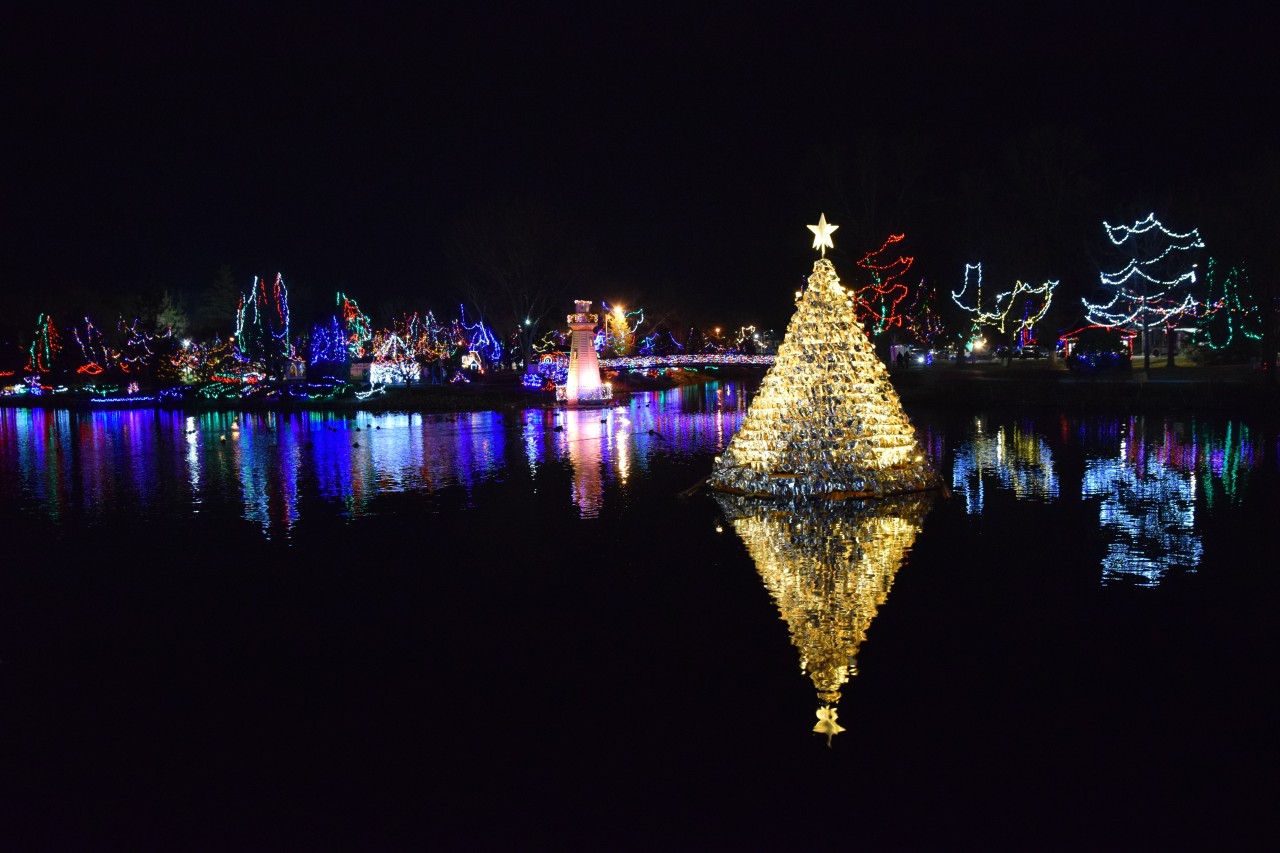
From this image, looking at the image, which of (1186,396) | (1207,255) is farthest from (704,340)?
(1186,396)

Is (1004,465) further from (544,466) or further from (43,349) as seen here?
(43,349)

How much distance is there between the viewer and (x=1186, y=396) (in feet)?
93.4

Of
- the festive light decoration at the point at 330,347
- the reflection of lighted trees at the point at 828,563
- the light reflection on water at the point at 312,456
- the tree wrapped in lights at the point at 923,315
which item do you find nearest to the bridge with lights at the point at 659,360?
the tree wrapped in lights at the point at 923,315

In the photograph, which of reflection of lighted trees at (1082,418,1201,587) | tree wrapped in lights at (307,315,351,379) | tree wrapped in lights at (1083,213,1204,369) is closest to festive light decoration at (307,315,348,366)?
tree wrapped in lights at (307,315,351,379)

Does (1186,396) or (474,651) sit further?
(1186,396)

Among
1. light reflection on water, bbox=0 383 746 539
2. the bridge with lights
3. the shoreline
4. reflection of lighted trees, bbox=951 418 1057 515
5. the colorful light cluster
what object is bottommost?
reflection of lighted trees, bbox=951 418 1057 515

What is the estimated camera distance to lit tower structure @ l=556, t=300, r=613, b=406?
39.9 m

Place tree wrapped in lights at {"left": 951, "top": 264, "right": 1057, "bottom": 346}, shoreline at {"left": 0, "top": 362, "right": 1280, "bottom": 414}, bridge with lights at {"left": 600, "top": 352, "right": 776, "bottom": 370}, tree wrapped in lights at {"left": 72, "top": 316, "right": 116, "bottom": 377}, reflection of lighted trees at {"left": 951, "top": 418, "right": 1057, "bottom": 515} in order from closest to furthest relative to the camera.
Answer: reflection of lighted trees at {"left": 951, "top": 418, "right": 1057, "bottom": 515}
shoreline at {"left": 0, "top": 362, "right": 1280, "bottom": 414}
tree wrapped in lights at {"left": 951, "top": 264, "right": 1057, "bottom": 346}
bridge with lights at {"left": 600, "top": 352, "right": 776, "bottom": 370}
tree wrapped in lights at {"left": 72, "top": 316, "right": 116, "bottom": 377}

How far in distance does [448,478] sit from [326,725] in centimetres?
1145

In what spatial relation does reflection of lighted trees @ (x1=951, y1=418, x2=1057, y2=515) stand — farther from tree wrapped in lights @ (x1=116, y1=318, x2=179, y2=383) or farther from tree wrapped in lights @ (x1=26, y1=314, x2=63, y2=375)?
tree wrapped in lights @ (x1=26, y1=314, x2=63, y2=375)

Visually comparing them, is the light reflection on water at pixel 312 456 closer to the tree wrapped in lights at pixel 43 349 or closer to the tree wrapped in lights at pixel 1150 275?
the tree wrapped in lights at pixel 1150 275

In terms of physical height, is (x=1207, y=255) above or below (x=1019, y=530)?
above

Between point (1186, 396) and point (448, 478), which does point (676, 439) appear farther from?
point (1186, 396)

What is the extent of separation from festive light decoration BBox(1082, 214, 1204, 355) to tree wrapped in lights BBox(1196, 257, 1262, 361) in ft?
2.52
